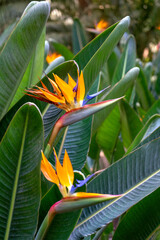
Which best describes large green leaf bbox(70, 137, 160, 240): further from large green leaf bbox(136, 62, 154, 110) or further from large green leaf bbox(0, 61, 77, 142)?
large green leaf bbox(136, 62, 154, 110)

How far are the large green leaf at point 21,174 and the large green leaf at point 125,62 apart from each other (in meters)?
0.73

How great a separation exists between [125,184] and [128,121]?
1.20 ft

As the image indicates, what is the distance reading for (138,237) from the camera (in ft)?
2.20

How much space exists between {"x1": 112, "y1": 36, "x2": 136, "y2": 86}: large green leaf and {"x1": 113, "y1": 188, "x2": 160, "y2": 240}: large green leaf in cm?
61

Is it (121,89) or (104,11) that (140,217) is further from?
(104,11)

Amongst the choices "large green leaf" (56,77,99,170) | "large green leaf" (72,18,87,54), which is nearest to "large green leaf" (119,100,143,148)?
"large green leaf" (56,77,99,170)

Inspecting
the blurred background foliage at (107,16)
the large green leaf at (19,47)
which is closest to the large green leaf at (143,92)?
the large green leaf at (19,47)

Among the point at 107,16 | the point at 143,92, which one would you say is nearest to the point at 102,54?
the point at 143,92

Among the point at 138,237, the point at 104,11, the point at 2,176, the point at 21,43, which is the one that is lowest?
the point at 104,11

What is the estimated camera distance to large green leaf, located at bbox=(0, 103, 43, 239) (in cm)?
48

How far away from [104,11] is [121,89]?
5226mm

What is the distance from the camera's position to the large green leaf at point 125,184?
604mm

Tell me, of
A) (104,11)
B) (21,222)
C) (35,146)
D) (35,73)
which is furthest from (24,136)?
(104,11)

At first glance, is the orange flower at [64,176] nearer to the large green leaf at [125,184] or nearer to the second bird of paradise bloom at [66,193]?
the second bird of paradise bloom at [66,193]
